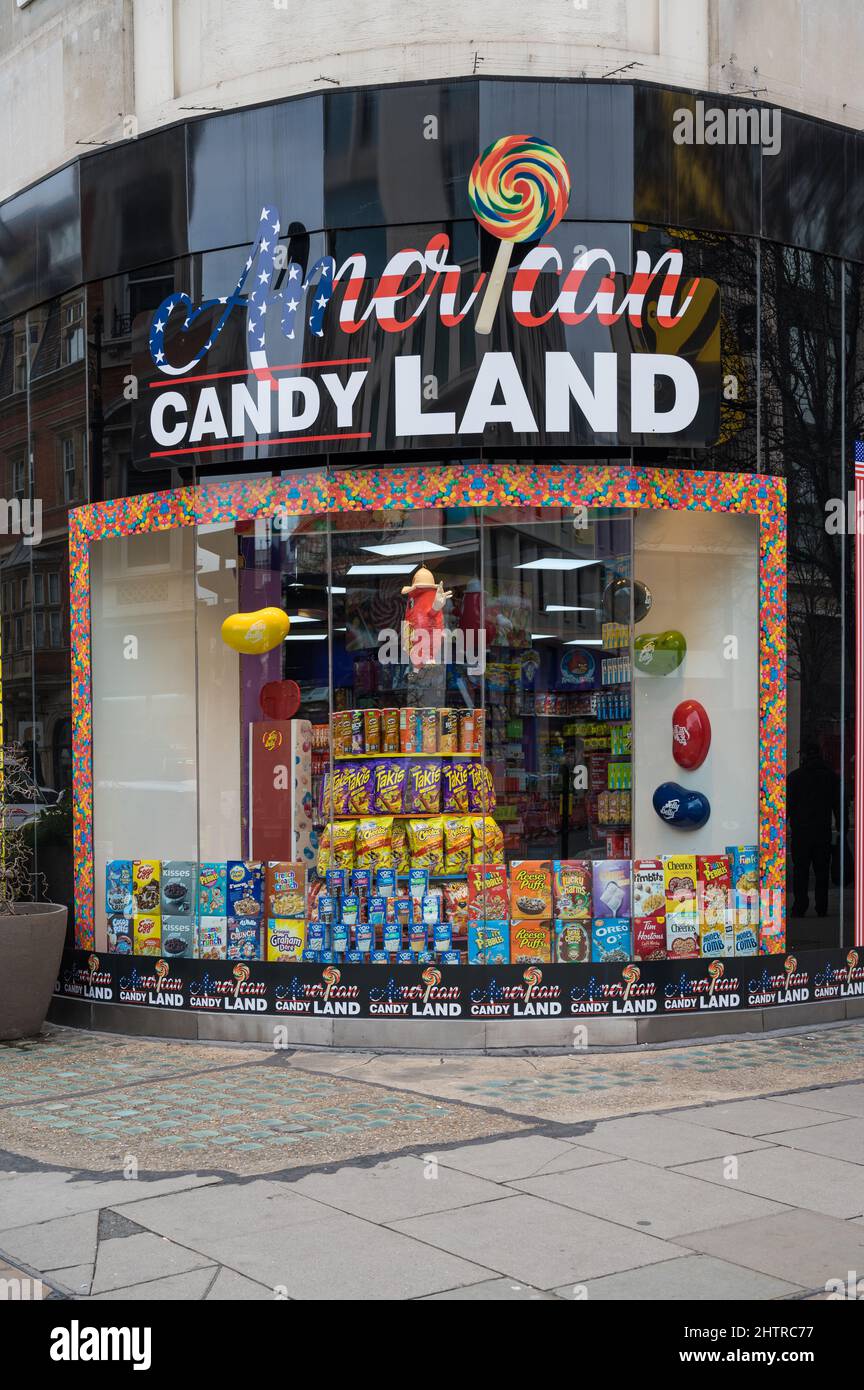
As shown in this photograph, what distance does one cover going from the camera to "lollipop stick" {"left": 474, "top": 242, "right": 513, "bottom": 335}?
10.1 m

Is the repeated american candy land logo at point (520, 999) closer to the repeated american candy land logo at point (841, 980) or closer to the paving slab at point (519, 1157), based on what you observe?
the repeated american candy land logo at point (841, 980)

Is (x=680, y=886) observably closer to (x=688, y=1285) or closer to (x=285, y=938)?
(x=285, y=938)

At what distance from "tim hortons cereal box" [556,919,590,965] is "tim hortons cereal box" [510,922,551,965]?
3.0 inches

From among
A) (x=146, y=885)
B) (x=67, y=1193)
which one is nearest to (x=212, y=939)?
(x=146, y=885)

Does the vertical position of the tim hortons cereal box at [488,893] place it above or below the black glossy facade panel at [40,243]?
below

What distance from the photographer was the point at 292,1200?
21.0 feet

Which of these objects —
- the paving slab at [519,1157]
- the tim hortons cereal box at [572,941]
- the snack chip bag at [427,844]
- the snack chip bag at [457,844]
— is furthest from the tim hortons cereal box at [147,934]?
the paving slab at [519,1157]

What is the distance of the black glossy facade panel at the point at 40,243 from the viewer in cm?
1158

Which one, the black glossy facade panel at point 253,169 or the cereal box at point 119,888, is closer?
the black glossy facade panel at point 253,169

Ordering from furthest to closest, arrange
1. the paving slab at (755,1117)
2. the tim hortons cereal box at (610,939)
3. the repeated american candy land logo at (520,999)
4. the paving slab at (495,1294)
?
the tim hortons cereal box at (610,939) → the repeated american candy land logo at (520,999) → the paving slab at (755,1117) → the paving slab at (495,1294)

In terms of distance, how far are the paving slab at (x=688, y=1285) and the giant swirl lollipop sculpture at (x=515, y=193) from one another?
6.53 metres

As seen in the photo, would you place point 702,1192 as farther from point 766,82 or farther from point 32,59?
point 32,59

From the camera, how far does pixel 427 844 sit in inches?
412
